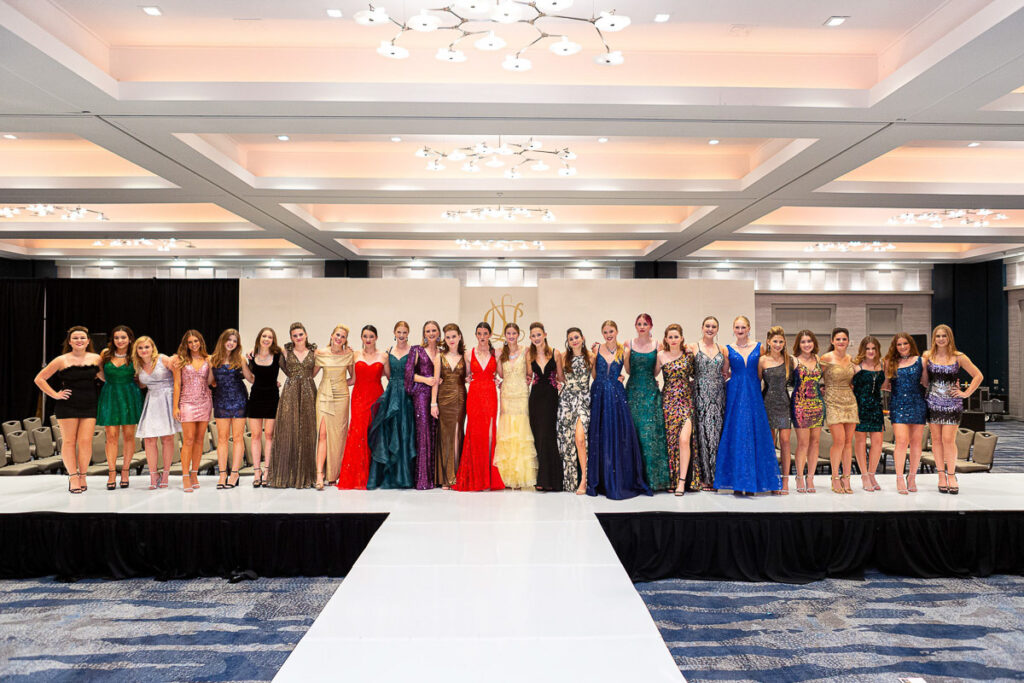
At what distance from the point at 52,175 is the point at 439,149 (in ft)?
15.7

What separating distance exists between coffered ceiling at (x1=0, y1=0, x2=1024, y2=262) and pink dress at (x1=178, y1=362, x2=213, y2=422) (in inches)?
87.1

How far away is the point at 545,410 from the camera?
5.83 metres

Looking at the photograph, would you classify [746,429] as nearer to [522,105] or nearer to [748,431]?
[748,431]

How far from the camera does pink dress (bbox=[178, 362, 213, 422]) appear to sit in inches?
233

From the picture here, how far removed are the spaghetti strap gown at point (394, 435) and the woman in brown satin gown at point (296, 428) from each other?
56 centimetres

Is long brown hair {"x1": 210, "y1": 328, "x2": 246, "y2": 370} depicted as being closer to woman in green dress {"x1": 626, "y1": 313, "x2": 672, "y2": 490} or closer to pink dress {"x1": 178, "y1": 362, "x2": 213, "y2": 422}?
pink dress {"x1": 178, "y1": 362, "x2": 213, "y2": 422}

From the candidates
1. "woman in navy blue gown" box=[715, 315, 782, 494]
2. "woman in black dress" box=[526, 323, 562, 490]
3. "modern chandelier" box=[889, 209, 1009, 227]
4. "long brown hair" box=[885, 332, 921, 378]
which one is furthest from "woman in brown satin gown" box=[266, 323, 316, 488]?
"modern chandelier" box=[889, 209, 1009, 227]

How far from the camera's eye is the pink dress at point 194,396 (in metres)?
5.91

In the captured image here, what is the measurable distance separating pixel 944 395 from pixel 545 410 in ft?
11.2

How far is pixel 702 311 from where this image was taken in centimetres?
1266

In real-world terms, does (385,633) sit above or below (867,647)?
above

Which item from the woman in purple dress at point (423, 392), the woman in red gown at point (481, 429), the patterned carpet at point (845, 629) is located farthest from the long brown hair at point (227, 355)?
the patterned carpet at point (845, 629)

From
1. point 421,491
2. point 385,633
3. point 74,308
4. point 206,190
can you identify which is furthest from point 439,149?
point 74,308

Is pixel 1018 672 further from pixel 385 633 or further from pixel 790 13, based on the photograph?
pixel 790 13
